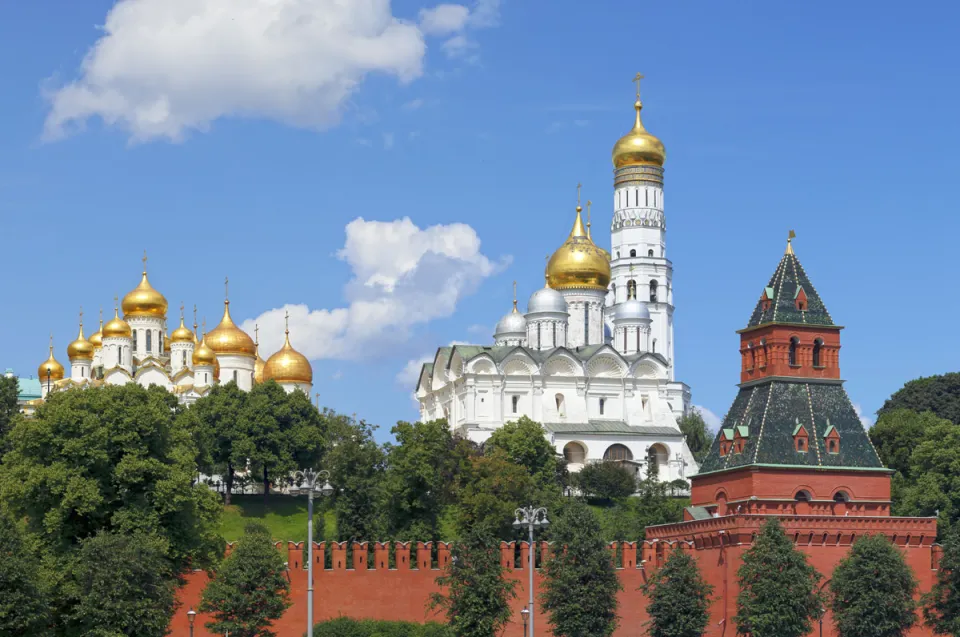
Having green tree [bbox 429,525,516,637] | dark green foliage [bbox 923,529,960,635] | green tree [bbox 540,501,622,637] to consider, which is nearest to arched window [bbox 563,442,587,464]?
green tree [bbox 540,501,622,637]

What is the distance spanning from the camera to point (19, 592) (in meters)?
53.4

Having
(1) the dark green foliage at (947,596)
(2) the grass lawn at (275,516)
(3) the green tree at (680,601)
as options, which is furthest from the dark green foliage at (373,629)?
(2) the grass lawn at (275,516)

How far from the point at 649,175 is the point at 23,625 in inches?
2953

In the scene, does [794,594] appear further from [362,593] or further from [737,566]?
[362,593]

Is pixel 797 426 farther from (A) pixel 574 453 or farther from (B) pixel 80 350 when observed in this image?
(B) pixel 80 350

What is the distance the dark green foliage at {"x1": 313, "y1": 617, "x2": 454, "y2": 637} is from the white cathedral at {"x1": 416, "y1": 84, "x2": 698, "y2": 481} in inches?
1632

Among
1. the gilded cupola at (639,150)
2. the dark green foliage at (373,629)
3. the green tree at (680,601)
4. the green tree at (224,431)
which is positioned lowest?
the dark green foliage at (373,629)

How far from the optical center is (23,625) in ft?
176

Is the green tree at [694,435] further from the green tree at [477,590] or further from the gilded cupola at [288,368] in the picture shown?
the green tree at [477,590]

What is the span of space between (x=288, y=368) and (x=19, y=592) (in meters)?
61.2

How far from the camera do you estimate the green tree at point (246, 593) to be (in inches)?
2343

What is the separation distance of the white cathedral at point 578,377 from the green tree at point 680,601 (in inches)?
1779

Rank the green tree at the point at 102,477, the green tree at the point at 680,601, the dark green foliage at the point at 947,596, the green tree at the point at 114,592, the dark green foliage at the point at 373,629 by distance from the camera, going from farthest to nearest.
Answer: the dark green foliage at the point at 373,629 → the green tree at the point at 102,477 → the green tree at the point at 680,601 → the dark green foliage at the point at 947,596 → the green tree at the point at 114,592

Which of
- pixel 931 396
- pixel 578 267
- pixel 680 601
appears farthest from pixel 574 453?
pixel 680 601
